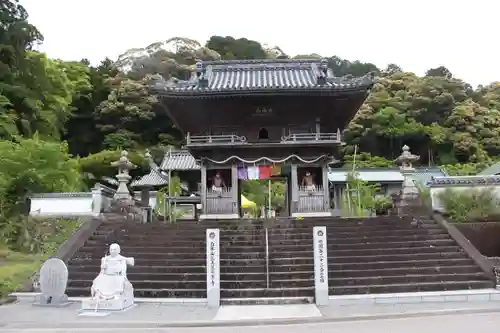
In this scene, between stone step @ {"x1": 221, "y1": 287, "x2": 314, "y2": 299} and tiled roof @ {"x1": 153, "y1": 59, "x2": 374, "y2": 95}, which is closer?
stone step @ {"x1": 221, "y1": 287, "x2": 314, "y2": 299}

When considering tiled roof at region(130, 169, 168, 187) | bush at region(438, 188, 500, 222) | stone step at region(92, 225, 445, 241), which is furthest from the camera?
tiled roof at region(130, 169, 168, 187)

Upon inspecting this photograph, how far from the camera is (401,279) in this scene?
11.7m

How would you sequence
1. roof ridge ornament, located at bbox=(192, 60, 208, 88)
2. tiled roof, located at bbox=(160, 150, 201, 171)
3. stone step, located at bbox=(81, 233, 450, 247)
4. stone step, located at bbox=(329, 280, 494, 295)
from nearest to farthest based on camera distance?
1. stone step, located at bbox=(329, 280, 494, 295)
2. stone step, located at bbox=(81, 233, 450, 247)
3. roof ridge ornament, located at bbox=(192, 60, 208, 88)
4. tiled roof, located at bbox=(160, 150, 201, 171)

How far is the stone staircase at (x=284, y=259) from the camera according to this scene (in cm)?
1142

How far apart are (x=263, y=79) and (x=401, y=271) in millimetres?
11585

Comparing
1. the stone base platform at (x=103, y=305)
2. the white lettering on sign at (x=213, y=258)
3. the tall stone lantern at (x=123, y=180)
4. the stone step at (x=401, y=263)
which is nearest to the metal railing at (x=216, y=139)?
the tall stone lantern at (x=123, y=180)

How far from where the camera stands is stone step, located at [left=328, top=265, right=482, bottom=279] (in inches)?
470

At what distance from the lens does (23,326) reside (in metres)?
8.30

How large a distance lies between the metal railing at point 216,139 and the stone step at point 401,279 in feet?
28.9

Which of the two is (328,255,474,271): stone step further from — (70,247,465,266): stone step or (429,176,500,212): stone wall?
(429,176,500,212): stone wall

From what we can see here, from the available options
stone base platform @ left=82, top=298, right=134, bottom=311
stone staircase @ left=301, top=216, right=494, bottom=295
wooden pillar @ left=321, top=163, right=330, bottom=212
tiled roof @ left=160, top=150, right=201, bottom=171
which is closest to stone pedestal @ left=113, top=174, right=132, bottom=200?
stone staircase @ left=301, top=216, right=494, bottom=295

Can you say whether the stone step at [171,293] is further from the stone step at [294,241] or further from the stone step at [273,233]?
the stone step at [273,233]

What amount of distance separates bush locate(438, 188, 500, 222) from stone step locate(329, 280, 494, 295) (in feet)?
14.0

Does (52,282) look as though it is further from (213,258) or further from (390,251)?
(390,251)
